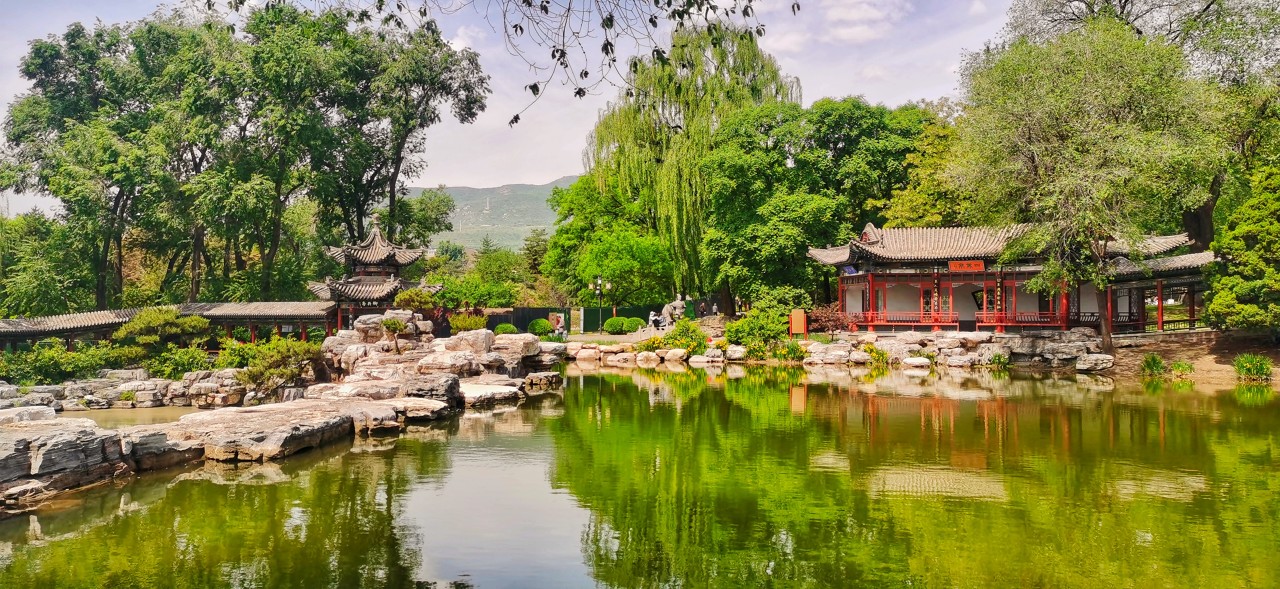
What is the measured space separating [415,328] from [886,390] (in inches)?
500

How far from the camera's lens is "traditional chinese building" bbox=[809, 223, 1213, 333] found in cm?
2505

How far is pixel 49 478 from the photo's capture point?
28.8ft

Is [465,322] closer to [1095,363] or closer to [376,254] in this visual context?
[376,254]

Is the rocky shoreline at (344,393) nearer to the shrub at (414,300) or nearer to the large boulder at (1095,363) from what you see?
the large boulder at (1095,363)

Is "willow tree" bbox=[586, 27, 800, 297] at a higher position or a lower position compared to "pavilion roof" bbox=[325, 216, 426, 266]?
→ higher

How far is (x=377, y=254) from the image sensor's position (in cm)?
2727

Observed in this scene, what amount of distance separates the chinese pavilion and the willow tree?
896 centimetres

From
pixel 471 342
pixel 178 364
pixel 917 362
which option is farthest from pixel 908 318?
pixel 178 364

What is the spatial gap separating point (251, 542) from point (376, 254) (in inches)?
844

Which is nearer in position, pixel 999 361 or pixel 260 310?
pixel 999 361

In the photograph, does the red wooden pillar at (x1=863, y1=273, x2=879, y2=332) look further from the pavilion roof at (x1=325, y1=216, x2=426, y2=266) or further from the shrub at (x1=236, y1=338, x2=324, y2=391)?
the shrub at (x1=236, y1=338, x2=324, y2=391)

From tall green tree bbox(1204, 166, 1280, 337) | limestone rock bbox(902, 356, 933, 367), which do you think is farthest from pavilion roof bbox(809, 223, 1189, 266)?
tall green tree bbox(1204, 166, 1280, 337)

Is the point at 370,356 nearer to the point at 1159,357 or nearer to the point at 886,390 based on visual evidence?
the point at 886,390

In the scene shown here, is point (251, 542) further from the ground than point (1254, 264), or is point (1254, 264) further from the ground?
point (1254, 264)
